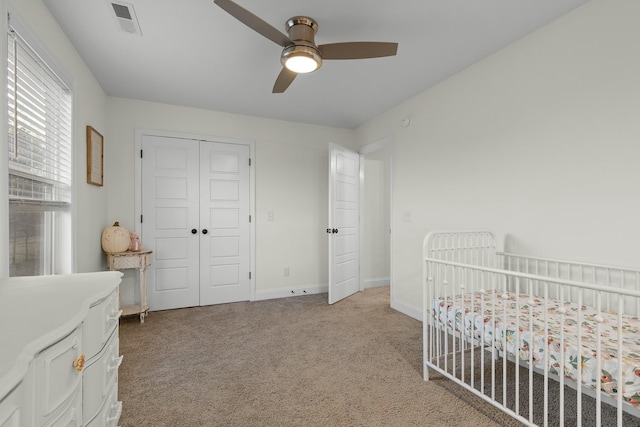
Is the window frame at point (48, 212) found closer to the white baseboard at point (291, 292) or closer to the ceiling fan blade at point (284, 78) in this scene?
the ceiling fan blade at point (284, 78)

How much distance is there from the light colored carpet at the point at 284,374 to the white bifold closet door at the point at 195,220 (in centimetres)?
40

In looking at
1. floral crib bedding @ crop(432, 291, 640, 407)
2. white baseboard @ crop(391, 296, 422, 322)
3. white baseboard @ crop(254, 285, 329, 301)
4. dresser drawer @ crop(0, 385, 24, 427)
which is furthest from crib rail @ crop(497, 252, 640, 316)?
white baseboard @ crop(254, 285, 329, 301)

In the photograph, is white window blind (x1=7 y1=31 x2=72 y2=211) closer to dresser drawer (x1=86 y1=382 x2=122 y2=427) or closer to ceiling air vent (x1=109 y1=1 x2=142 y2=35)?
ceiling air vent (x1=109 y1=1 x2=142 y2=35)

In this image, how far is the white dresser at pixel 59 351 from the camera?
0.61 m

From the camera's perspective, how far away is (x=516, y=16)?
1.93 meters

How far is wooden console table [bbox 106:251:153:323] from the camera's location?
9.46ft

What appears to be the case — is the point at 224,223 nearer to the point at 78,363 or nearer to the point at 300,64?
the point at 300,64

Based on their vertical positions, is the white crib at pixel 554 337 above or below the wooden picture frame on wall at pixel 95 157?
below

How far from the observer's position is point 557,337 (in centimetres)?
137

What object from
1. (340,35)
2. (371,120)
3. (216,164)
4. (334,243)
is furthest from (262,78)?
(334,243)

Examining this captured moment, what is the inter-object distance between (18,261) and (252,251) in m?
2.28

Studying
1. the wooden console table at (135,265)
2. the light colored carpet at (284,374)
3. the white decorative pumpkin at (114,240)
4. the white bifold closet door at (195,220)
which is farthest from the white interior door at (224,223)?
the white decorative pumpkin at (114,240)

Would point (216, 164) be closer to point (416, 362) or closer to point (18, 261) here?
point (18, 261)

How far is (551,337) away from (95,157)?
3.51 m
